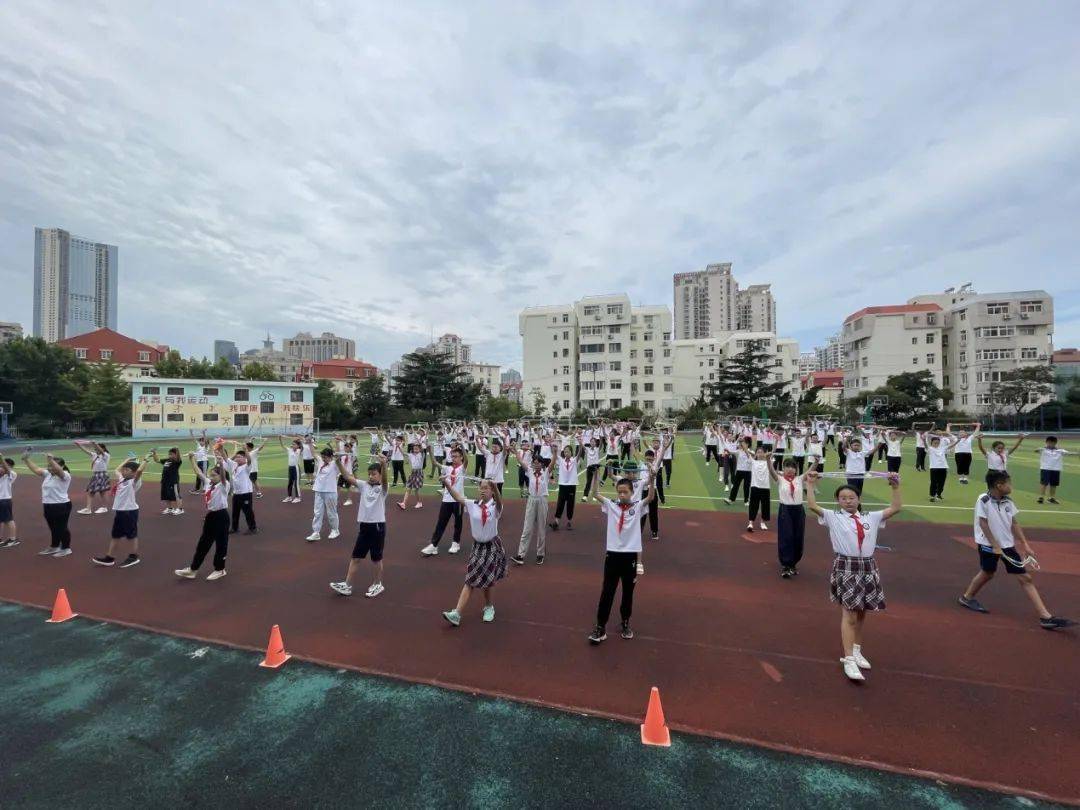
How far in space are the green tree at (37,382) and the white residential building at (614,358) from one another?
4651 centimetres

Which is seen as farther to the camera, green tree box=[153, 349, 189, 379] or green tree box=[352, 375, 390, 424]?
green tree box=[352, 375, 390, 424]

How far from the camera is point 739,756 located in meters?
3.53

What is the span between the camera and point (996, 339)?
166 feet

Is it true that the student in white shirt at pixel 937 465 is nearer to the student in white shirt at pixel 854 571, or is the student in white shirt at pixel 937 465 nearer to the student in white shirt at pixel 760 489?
the student in white shirt at pixel 760 489

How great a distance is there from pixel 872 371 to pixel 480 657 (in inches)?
2576

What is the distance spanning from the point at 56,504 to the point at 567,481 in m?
9.34

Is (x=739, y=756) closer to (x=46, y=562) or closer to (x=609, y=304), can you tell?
(x=46, y=562)

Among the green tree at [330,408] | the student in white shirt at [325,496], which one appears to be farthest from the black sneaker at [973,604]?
the green tree at [330,408]

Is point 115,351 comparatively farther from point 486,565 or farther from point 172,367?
point 486,565

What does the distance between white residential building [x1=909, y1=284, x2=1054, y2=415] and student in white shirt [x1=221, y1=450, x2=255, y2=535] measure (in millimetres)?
62622

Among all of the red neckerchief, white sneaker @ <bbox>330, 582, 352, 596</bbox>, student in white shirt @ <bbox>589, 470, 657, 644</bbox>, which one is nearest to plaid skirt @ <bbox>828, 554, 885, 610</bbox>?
the red neckerchief

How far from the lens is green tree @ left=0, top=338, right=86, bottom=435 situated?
4141cm

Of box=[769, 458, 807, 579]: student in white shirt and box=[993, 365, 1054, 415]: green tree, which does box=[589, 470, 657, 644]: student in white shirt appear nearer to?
box=[769, 458, 807, 579]: student in white shirt

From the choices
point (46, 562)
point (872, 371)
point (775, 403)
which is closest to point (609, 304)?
point (775, 403)
